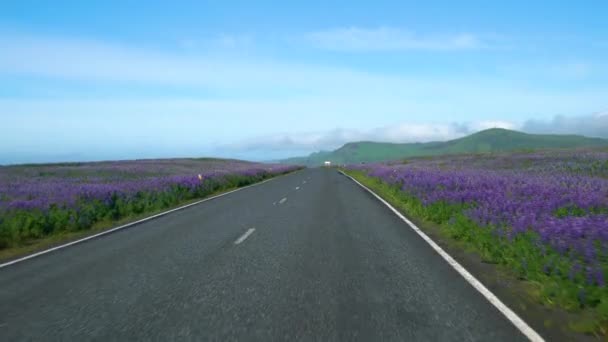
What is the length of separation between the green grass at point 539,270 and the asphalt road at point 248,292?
815 mm

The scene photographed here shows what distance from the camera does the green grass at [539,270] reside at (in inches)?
204

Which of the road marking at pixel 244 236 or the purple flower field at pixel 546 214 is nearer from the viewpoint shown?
Answer: the purple flower field at pixel 546 214

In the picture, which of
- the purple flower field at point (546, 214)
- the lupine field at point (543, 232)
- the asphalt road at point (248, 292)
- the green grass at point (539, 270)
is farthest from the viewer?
the purple flower field at point (546, 214)

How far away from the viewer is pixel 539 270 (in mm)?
6730

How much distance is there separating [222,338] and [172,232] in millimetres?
7640

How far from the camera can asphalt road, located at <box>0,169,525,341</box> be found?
15.8 feet

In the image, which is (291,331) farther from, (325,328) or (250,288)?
(250,288)

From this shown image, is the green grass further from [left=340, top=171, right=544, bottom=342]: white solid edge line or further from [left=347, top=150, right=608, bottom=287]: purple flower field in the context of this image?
[left=340, top=171, right=544, bottom=342]: white solid edge line

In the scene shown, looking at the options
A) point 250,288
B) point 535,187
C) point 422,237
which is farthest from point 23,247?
point 535,187

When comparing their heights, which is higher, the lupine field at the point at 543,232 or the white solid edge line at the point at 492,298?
the lupine field at the point at 543,232

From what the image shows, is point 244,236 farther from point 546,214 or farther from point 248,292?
point 546,214

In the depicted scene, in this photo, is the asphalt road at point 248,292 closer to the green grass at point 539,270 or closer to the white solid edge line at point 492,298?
the white solid edge line at point 492,298

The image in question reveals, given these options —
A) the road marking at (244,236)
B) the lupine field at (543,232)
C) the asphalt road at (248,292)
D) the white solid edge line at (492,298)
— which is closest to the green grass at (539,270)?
the lupine field at (543,232)

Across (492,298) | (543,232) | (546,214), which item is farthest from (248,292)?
(546,214)
